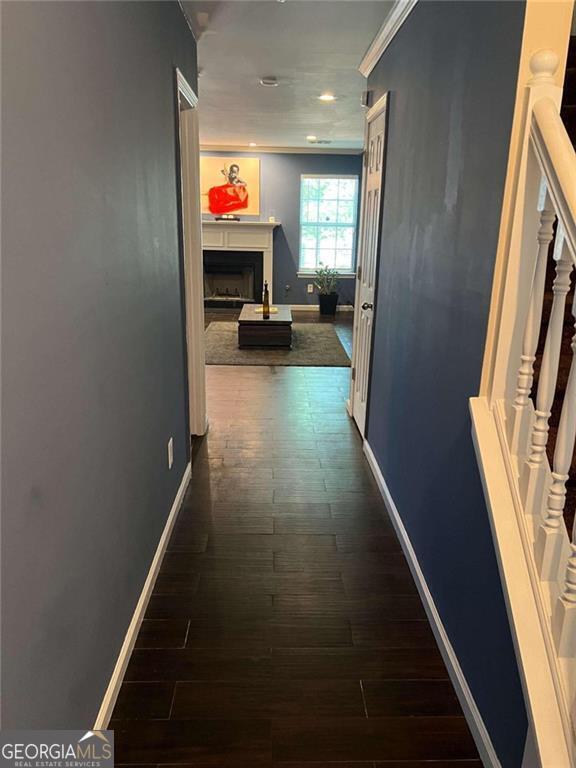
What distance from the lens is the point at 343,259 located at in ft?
32.5

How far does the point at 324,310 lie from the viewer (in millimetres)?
9375

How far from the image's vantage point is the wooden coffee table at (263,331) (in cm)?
666

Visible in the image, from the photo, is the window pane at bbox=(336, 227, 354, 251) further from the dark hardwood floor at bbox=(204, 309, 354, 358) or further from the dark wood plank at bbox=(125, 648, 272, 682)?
the dark wood plank at bbox=(125, 648, 272, 682)

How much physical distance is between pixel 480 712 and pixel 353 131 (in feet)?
22.9

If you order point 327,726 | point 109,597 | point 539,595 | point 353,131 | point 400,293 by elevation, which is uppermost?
point 353,131

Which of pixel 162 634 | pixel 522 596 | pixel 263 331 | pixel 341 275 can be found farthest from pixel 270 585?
pixel 341 275

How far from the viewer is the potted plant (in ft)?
30.5

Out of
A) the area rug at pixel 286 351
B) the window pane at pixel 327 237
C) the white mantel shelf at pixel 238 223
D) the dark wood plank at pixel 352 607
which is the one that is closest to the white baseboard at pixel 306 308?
the window pane at pixel 327 237

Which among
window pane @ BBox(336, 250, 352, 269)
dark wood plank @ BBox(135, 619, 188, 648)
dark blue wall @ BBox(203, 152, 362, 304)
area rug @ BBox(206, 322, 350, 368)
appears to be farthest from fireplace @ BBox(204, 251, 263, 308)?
dark wood plank @ BBox(135, 619, 188, 648)

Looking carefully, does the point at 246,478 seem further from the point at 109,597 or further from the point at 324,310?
the point at 324,310

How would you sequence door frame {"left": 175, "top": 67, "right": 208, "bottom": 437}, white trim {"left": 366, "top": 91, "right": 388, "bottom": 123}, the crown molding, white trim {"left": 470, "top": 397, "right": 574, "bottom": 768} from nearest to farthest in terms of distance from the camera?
white trim {"left": 470, "top": 397, "right": 574, "bottom": 768}
white trim {"left": 366, "top": 91, "right": 388, "bottom": 123}
door frame {"left": 175, "top": 67, "right": 208, "bottom": 437}
the crown molding

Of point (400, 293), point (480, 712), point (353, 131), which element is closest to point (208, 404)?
point (400, 293)

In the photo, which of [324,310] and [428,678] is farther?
[324,310]

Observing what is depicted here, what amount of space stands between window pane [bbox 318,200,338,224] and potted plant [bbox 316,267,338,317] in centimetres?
88
